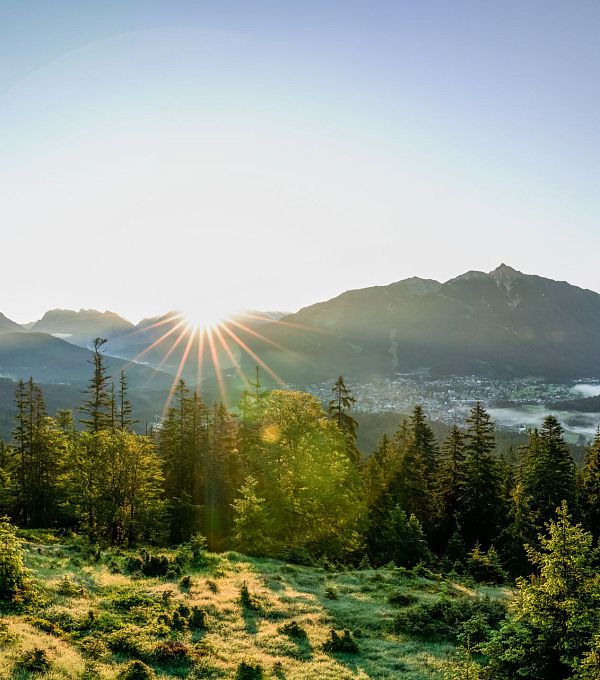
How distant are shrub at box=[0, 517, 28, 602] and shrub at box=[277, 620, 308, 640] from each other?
35.7 ft

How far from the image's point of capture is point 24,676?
12.3 m

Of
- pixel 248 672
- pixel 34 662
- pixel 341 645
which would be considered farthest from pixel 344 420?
pixel 34 662

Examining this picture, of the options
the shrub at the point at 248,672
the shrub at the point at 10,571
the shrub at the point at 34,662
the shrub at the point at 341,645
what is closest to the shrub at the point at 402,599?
the shrub at the point at 341,645

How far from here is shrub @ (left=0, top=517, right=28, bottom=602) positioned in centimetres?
1741

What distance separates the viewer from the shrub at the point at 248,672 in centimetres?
1488

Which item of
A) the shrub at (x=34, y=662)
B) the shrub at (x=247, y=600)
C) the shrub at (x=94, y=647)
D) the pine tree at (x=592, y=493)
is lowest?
the pine tree at (x=592, y=493)

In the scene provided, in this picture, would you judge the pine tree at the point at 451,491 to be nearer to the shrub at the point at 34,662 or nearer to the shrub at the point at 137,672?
the shrub at the point at 137,672

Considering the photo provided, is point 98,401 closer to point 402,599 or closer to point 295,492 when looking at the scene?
point 295,492

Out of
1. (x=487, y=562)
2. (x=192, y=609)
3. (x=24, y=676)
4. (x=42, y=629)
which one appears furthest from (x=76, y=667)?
(x=487, y=562)

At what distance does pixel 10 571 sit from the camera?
17781 mm

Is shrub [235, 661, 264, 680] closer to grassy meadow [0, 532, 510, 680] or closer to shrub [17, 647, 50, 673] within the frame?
grassy meadow [0, 532, 510, 680]

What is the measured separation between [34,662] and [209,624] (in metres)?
7.94

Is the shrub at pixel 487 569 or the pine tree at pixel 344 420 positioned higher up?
the pine tree at pixel 344 420

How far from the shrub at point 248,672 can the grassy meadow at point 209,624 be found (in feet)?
0.12
